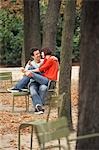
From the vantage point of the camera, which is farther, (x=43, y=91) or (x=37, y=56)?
(x=37, y=56)

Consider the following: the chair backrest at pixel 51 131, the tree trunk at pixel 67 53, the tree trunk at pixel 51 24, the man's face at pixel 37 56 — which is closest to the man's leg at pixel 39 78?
the man's face at pixel 37 56

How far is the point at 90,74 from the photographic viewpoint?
5.80m

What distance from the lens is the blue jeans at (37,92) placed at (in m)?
12.2

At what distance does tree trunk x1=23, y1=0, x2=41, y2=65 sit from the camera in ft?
49.8

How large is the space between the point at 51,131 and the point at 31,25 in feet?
33.2

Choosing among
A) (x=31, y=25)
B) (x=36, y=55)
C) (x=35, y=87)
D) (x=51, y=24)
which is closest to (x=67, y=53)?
(x=35, y=87)

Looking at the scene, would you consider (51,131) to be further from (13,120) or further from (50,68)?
(50,68)

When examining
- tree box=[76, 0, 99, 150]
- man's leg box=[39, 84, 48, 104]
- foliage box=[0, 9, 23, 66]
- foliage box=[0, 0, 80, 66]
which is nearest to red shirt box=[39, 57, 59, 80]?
man's leg box=[39, 84, 48, 104]

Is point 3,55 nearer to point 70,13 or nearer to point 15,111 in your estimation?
point 15,111

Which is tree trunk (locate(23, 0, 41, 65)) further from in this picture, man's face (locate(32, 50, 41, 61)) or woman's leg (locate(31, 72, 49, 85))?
woman's leg (locate(31, 72, 49, 85))

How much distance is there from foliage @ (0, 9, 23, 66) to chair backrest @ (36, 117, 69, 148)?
92.5 feet

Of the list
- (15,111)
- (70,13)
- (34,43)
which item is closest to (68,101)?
(70,13)

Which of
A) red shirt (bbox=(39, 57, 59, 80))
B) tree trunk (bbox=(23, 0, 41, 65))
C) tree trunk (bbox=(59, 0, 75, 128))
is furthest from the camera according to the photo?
tree trunk (bbox=(23, 0, 41, 65))

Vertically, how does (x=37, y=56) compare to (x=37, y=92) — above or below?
Result: above
